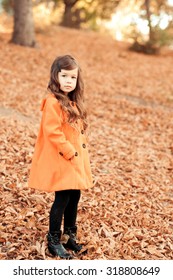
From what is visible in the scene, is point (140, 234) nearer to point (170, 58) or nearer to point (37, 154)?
point (37, 154)

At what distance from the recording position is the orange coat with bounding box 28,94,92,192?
10.9ft

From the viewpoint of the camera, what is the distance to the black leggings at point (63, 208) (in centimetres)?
347

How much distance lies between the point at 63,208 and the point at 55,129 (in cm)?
70

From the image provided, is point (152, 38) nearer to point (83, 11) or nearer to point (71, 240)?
point (83, 11)

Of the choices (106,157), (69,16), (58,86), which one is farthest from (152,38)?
(58,86)

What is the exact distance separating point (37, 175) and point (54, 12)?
59.6ft

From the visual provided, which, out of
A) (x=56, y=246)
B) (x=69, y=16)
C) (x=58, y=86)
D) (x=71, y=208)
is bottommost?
(x=56, y=246)

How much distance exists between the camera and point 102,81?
1091cm

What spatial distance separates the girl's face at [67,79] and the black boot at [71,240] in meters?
1.30

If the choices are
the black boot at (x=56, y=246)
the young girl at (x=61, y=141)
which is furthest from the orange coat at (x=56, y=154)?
the black boot at (x=56, y=246)

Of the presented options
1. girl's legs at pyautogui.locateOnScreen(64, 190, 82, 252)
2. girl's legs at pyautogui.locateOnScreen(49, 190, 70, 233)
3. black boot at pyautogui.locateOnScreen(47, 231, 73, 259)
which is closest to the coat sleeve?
girl's legs at pyautogui.locateOnScreen(49, 190, 70, 233)

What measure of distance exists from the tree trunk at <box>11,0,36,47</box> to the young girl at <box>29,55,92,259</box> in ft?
29.6

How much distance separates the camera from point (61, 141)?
330 centimetres

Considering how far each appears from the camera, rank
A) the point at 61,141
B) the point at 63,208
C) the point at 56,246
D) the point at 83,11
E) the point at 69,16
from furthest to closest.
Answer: the point at 83,11
the point at 69,16
the point at 56,246
the point at 63,208
the point at 61,141
